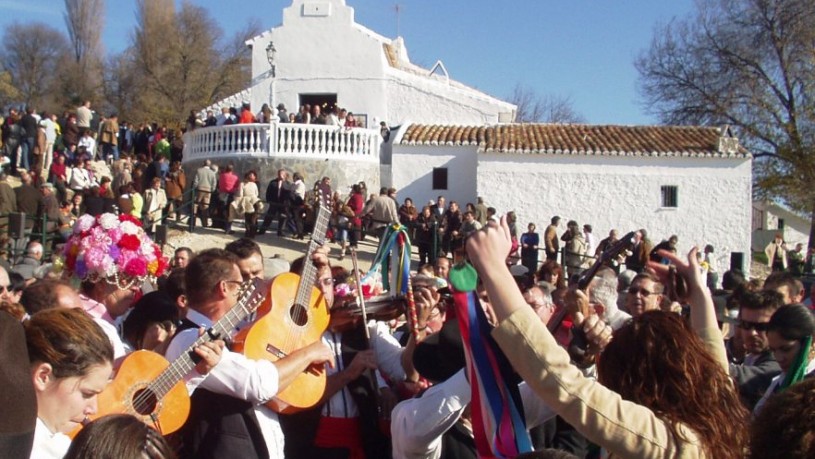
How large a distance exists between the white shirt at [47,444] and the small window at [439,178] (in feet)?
88.6

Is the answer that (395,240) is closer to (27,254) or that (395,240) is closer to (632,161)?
(27,254)

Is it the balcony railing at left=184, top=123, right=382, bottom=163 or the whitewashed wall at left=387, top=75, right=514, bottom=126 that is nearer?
the balcony railing at left=184, top=123, right=382, bottom=163

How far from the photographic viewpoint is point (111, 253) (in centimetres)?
524

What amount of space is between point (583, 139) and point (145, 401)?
89.6 feet

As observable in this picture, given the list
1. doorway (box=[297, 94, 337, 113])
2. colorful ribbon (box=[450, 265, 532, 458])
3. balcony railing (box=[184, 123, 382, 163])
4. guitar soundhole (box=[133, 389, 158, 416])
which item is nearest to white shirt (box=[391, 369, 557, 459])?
colorful ribbon (box=[450, 265, 532, 458])

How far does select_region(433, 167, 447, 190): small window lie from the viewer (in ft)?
97.8

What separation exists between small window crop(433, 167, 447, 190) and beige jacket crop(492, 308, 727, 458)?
27.2 meters

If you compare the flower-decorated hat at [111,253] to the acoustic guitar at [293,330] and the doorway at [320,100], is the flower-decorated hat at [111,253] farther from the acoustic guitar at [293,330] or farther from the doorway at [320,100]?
the doorway at [320,100]

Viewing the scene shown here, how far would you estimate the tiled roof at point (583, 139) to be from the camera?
28703 mm

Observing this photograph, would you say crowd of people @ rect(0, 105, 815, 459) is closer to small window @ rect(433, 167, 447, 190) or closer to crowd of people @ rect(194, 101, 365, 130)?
small window @ rect(433, 167, 447, 190)

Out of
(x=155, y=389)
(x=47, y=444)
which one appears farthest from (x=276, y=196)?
(x=47, y=444)

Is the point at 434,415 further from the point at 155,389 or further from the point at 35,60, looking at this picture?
the point at 35,60

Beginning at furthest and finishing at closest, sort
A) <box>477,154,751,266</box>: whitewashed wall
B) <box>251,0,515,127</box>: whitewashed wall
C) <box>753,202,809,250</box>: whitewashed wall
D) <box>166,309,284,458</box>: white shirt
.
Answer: <box>753,202,809,250</box>: whitewashed wall → <box>251,0,515,127</box>: whitewashed wall → <box>477,154,751,266</box>: whitewashed wall → <box>166,309,284,458</box>: white shirt

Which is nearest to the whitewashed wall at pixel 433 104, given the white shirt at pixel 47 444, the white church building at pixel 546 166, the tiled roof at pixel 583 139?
the tiled roof at pixel 583 139
